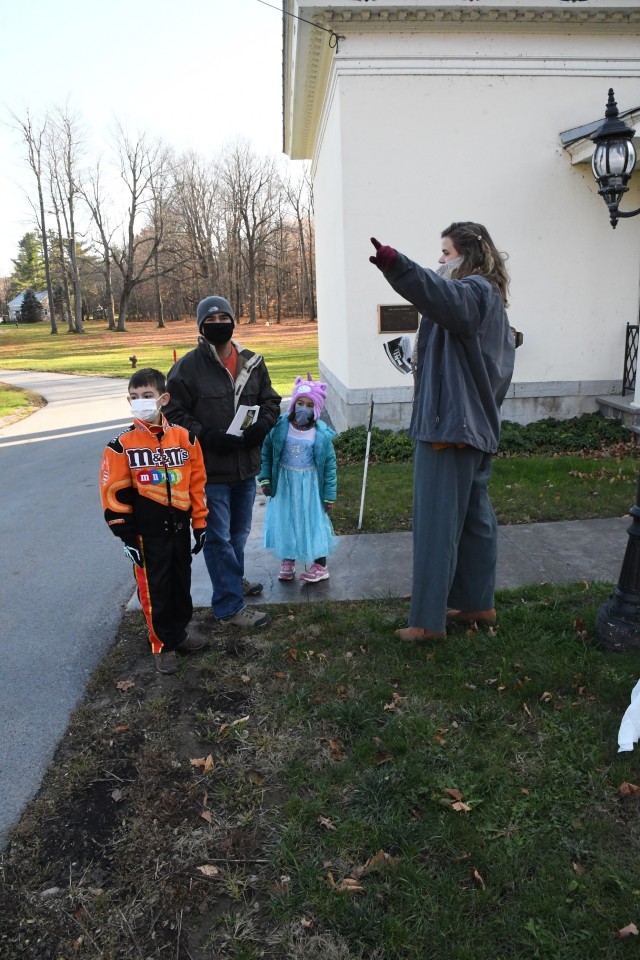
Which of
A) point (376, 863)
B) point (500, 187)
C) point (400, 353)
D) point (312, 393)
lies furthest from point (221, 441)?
point (500, 187)

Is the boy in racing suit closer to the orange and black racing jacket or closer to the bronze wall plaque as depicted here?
the orange and black racing jacket

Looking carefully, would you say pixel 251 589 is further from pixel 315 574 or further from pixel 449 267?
pixel 449 267

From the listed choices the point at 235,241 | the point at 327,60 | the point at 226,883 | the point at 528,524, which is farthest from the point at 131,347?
the point at 226,883

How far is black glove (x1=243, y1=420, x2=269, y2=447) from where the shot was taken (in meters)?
4.21

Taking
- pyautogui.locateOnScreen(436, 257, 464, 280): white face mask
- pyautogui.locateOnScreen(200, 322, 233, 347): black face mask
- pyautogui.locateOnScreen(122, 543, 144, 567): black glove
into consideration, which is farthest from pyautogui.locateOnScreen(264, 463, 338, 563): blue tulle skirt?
pyautogui.locateOnScreen(436, 257, 464, 280): white face mask

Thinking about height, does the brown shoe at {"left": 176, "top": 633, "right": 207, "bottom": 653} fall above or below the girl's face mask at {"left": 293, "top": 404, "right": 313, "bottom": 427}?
below

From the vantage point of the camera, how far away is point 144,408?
353 centimetres

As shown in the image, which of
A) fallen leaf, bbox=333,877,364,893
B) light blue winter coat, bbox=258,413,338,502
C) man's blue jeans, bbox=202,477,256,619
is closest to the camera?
fallen leaf, bbox=333,877,364,893

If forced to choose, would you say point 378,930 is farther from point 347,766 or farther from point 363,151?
point 363,151

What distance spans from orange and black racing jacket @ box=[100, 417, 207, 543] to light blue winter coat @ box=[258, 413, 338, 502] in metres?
1.12

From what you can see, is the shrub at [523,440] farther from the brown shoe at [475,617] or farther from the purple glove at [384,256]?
the purple glove at [384,256]

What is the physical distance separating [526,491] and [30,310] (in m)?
82.5

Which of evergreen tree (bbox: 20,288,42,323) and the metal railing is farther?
evergreen tree (bbox: 20,288,42,323)

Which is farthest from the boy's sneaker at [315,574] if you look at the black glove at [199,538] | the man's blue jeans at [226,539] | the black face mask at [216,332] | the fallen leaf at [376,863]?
the fallen leaf at [376,863]
